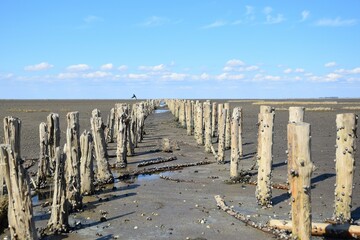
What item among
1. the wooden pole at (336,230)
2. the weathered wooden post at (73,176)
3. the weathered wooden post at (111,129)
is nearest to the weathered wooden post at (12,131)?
the weathered wooden post at (73,176)

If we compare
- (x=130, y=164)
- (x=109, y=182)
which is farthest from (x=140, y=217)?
(x=130, y=164)

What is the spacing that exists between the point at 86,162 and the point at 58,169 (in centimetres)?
241

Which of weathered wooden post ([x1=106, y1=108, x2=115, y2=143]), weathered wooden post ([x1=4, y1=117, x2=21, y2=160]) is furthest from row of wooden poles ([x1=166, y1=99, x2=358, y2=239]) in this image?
weathered wooden post ([x1=106, y1=108, x2=115, y2=143])

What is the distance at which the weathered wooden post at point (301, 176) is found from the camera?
5.96 m

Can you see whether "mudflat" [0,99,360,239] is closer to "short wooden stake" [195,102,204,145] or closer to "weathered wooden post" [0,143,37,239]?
"weathered wooden post" [0,143,37,239]

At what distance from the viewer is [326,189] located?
10.6 metres

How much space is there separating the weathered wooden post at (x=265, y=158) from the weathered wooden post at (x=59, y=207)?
13.4 feet

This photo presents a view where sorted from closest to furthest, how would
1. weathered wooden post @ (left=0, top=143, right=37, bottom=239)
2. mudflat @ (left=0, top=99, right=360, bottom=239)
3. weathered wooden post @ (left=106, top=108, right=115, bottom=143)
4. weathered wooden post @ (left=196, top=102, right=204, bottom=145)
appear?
1. weathered wooden post @ (left=0, top=143, right=37, bottom=239)
2. mudflat @ (left=0, top=99, right=360, bottom=239)
3. weathered wooden post @ (left=196, top=102, right=204, bottom=145)
4. weathered wooden post @ (left=106, top=108, right=115, bottom=143)

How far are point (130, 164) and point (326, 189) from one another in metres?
6.99

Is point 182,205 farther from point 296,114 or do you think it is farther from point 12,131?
point 12,131

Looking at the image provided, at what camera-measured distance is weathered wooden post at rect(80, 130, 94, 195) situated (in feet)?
32.3

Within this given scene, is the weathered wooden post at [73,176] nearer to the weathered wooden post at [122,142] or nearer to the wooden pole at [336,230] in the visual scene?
the wooden pole at [336,230]

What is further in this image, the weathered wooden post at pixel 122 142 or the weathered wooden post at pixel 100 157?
the weathered wooden post at pixel 122 142

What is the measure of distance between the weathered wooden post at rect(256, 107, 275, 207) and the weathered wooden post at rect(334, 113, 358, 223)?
1.59 metres
